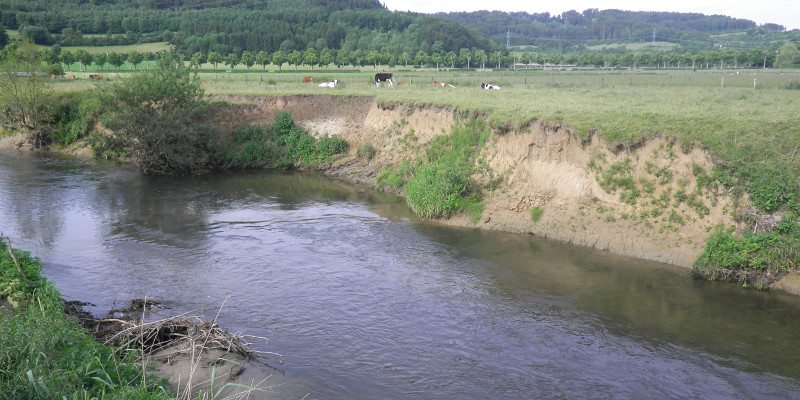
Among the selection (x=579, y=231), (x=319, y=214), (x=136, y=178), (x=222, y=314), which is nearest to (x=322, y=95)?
(x=136, y=178)

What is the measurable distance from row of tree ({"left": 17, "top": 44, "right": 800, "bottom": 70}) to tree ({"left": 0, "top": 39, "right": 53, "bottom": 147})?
2676cm

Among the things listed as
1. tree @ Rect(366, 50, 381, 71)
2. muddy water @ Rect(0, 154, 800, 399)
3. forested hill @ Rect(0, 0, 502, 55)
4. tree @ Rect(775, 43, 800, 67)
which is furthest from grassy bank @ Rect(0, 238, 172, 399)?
forested hill @ Rect(0, 0, 502, 55)

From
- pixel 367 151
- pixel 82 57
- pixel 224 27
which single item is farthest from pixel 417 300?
pixel 224 27

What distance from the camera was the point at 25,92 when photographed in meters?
34.4

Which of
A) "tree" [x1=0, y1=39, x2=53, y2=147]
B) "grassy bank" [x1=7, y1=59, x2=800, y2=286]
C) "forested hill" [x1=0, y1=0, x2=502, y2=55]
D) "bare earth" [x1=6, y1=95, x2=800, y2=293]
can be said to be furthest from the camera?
"forested hill" [x1=0, y1=0, x2=502, y2=55]

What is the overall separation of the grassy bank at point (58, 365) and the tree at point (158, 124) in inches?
761

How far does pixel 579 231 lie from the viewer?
18.9 m

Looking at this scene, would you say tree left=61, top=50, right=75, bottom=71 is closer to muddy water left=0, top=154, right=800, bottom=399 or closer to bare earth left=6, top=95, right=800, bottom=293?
muddy water left=0, top=154, right=800, bottom=399

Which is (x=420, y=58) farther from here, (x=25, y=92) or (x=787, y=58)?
(x=25, y=92)

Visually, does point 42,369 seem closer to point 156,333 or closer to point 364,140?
point 156,333

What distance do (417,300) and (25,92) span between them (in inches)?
1196

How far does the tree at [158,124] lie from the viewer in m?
28.2

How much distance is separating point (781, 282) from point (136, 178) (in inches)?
984

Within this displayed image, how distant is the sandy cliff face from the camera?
17188 mm
